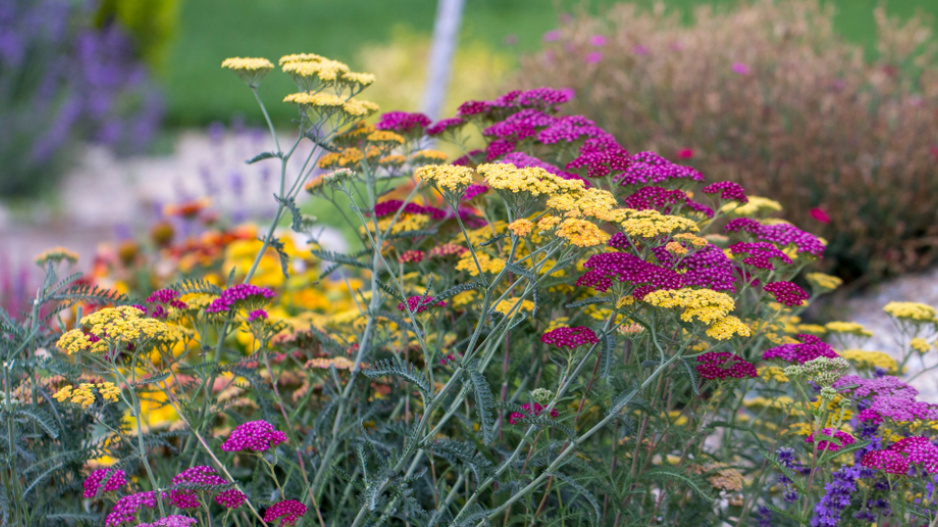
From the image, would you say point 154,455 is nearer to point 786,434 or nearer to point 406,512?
point 406,512

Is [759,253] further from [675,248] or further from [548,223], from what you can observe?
[548,223]

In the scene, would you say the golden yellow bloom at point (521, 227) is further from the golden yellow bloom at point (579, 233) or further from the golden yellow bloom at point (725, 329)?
the golden yellow bloom at point (725, 329)

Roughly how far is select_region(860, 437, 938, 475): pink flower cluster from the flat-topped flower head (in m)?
1.68

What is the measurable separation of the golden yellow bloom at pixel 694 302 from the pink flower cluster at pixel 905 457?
430mm

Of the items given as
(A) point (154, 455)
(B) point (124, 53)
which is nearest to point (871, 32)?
(B) point (124, 53)

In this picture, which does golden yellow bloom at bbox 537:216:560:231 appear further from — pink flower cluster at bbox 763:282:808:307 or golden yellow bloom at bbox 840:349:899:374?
golden yellow bloom at bbox 840:349:899:374

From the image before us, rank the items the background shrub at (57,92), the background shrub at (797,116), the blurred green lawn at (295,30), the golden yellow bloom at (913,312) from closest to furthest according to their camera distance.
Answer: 1. the golden yellow bloom at (913,312)
2. the background shrub at (797,116)
3. the background shrub at (57,92)
4. the blurred green lawn at (295,30)

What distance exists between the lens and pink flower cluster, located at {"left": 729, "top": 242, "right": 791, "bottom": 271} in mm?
1646

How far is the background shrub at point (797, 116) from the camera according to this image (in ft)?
13.4

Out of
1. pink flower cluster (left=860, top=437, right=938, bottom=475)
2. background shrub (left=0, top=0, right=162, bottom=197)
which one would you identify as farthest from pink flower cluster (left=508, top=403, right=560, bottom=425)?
background shrub (left=0, top=0, right=162, bottom=197)

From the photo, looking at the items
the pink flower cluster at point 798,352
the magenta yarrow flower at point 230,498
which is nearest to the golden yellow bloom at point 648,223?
the pink flower cluster at point 798,352

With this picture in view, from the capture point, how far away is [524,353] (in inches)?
72.3

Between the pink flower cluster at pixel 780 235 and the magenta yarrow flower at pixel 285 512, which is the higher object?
the pink flower cluster at pixel 780 235

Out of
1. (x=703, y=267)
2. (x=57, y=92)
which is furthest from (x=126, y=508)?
(x=57, y=92)
